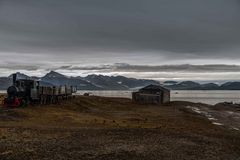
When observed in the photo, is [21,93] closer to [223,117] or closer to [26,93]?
[26,93]

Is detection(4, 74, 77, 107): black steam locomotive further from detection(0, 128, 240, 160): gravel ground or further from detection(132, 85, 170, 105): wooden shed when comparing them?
detection(132, 85, 170, 105): wooden shed

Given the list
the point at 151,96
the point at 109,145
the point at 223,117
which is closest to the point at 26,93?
the point at 109,145

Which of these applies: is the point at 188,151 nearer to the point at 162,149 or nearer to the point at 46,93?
the point at 162,149

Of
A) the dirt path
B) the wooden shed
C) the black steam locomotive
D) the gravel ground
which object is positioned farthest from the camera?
the wooden shed

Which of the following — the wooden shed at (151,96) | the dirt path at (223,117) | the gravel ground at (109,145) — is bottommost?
the dirt path at (223,117)

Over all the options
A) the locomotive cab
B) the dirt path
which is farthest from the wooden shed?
the locomotive cab

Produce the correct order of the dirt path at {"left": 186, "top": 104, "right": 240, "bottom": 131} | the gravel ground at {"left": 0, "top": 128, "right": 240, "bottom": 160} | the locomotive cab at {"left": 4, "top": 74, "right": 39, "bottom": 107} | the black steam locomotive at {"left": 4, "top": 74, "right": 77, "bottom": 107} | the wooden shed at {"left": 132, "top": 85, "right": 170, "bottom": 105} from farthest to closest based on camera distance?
1. the wooden shed at {"left": 132, "top": 85, "right": 170, "bottom": 105}
2. the dirt path at {"left": 186, "top": 104, "right": 240, "bottom": 131}
3. the black steam locomotive at {"left": 4, "top": 74, "right": 77, "bottom": 107}
4. the locomotive cab at {"left": 4, "top": 74, "right": 39, "bottom": 107}
5. the gravel ground at {"left": 0, "top": 128, "right": 240, "bottom": 160}

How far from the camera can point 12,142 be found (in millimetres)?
23188

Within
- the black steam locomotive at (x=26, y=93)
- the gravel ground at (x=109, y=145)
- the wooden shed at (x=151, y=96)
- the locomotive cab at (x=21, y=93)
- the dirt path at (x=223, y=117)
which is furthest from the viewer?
the wooden shed at (x=151, y=96)

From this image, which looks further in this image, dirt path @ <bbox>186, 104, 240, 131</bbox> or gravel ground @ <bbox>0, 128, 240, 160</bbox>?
dirt path @ <bbox>186, 104, 240, 131</bbox>

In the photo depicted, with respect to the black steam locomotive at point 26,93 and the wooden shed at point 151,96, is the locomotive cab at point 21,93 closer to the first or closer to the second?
the black steam locomotive at point 26,93

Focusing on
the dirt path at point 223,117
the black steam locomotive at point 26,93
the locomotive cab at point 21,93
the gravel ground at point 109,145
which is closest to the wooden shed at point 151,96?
the dirt path at point 223,117

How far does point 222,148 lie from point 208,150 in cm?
155

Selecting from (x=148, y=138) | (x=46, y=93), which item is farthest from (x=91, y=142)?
(x=46, y=93)
